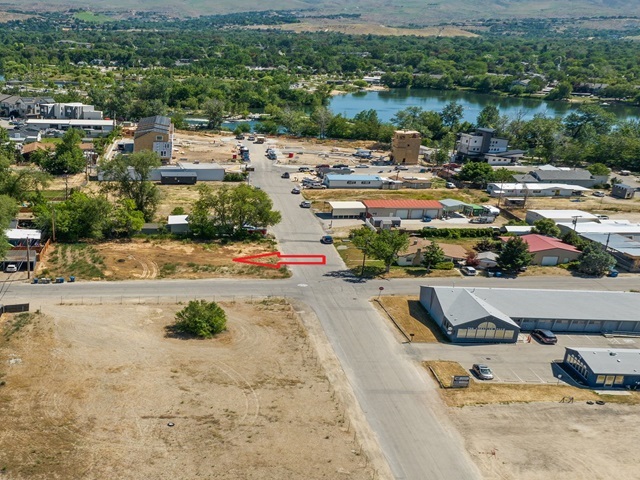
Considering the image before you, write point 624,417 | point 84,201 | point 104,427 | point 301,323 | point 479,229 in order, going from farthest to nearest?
point 479,229
point 84,201
point 301,323
point 624,417
point 104,427

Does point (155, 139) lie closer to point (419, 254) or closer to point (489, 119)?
point (419, 254)

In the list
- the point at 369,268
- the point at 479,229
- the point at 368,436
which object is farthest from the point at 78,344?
the point at 479,229

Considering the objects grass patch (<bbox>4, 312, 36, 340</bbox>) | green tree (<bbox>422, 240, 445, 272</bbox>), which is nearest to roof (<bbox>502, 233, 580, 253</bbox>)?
green tree (<bbox>422, 240, 445, 272</bbox>)

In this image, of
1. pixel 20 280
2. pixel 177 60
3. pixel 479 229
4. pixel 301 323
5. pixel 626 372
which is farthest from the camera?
pixel 177 60

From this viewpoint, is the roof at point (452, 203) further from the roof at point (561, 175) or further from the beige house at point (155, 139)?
the beige house at point (155, 139)

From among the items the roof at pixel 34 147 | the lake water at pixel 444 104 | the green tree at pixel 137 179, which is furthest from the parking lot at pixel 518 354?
the lake water at pixel 444 104

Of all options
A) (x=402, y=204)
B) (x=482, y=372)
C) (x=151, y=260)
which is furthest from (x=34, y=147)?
(x=482, y=372)

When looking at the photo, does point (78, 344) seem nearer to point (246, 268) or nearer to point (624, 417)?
point (246, 268)

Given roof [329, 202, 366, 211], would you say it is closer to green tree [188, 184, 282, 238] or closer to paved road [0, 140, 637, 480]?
paved road [0, 140, 637, 480]
